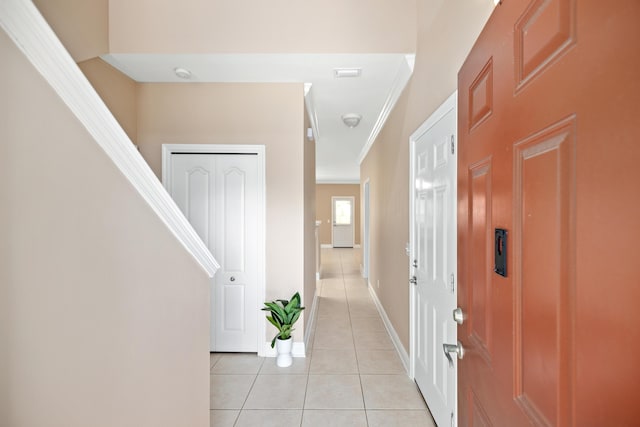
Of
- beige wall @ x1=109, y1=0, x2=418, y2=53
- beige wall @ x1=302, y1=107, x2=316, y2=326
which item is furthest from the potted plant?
beige wall @ x1=109, y1=0, x2=418, y2=53

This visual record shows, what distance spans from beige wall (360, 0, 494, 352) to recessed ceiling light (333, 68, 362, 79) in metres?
0.45

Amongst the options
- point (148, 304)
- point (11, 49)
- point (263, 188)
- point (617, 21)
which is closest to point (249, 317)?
point (263, 188)

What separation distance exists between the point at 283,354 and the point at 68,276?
2.18 metres

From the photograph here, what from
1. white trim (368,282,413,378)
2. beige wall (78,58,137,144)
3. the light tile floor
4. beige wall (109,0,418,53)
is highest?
beige wall (109,0,418,53)

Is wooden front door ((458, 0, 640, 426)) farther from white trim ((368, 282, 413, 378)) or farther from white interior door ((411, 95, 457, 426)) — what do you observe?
white trim ((368, 282, 413, 378))

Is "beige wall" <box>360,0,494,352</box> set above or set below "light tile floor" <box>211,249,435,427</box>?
above

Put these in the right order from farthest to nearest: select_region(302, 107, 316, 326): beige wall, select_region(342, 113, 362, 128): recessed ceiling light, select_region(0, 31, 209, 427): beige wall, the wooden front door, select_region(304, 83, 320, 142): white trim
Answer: select_region(342, 113, 362, 128): recessed ceiling light
select_region(302, 107, 316, 326): beige wall
select_region(304, 83, 320, 142): white trim
select_region(0, 31, 209, 427): beige wall
the wooden front door

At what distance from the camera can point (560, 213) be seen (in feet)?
1.49

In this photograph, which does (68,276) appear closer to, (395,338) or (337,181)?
(395,338)

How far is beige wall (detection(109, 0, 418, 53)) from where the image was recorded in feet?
6.92

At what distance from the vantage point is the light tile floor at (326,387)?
186 centimetres

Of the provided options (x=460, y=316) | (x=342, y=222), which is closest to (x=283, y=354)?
(x=460, y=316)

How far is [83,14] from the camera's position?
1.97 m

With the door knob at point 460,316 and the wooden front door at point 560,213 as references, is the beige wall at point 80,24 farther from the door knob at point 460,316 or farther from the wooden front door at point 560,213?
the door knob at point 460,316
